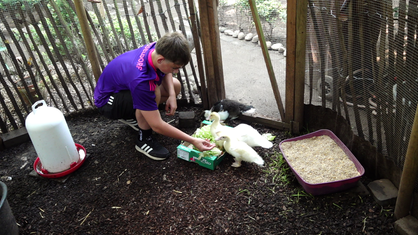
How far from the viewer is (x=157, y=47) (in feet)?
7.96

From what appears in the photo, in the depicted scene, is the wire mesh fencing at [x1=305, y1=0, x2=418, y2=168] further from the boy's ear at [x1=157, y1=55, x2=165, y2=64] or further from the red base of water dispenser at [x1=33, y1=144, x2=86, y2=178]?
the red base of water dispenser at [x1=33, y1=144, x2=86, y2=178]

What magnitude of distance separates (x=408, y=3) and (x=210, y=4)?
1675 millimetres

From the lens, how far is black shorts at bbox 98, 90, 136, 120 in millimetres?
2836

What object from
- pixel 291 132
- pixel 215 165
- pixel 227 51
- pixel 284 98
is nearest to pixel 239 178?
pixel 215 165

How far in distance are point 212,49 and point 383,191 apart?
6.53 feet

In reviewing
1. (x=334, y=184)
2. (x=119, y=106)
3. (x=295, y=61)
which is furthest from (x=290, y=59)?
(x=119, y=106)

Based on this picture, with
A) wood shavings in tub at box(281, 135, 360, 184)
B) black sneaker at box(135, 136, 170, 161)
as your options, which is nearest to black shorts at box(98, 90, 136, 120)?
black sneaker at box(135, 136, 170, 161)

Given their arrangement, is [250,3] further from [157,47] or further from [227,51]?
[227,51]

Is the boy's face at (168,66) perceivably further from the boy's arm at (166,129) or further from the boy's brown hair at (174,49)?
the boy's arm at (166,129)

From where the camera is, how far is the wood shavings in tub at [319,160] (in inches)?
90.2

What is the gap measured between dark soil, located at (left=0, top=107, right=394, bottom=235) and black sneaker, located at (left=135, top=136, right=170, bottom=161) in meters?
0.05

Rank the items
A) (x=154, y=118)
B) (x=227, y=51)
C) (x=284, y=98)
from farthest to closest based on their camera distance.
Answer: (x=227, y=51)
(x=284, y=98)
(x=154, y=118)

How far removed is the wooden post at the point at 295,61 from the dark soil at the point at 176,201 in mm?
274

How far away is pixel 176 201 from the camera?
7.85 feet
